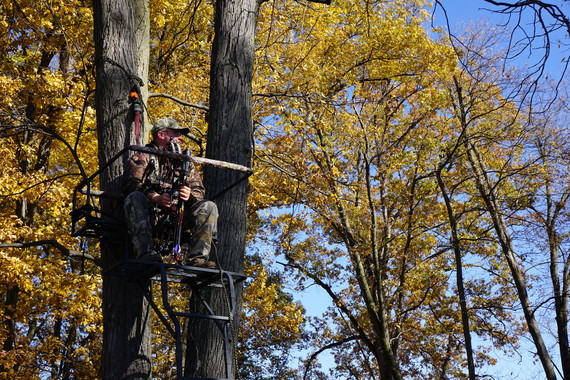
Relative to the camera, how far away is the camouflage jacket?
4.78 metres

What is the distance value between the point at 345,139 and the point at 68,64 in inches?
287

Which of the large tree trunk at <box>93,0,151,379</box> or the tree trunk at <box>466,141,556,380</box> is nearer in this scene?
the large tree trunk at <box>93,0,151,379</box>

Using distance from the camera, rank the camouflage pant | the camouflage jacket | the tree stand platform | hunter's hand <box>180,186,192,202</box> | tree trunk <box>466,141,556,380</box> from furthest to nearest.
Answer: tree trunk <box>466,141,556,380</box>
the camouflage jacket
hunter's hand <box>180,186,192,202</box>
the camouflage pant
the tree stand platform

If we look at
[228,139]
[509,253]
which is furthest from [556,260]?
[228,139]

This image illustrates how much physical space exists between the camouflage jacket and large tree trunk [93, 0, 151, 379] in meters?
0.31

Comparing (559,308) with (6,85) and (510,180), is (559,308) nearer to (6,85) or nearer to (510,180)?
(510,180)

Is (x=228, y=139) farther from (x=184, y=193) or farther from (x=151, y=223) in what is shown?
(x=151, y=223)

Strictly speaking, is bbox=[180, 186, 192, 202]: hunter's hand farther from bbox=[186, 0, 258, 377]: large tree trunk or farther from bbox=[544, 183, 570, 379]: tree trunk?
bbox=[544, 183, 570, 379]: tree trunk

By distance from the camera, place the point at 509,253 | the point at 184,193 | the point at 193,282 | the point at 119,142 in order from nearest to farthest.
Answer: the point at 184,193, the point at 193,282, the point at 119,142, the point at 509,253

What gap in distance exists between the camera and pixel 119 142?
5207 mm

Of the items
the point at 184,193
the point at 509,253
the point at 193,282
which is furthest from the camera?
the point at 509,253

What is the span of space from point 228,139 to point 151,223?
1.02m

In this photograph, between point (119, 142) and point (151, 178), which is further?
point (119, 142)

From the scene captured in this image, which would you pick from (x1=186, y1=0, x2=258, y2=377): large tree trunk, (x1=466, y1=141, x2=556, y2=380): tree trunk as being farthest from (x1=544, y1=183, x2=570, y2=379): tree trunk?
(x1=186, y1=0, x2=258, y2=377): large tree trunk
